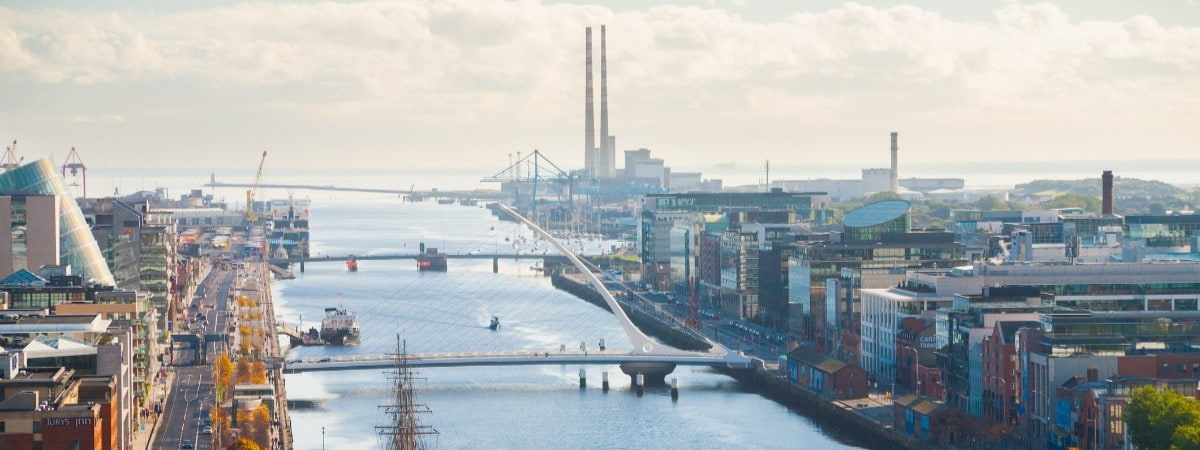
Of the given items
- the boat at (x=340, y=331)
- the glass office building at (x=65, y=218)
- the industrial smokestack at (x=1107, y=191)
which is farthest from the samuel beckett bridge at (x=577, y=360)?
the industrial smokestack at (x=1107, y=191)

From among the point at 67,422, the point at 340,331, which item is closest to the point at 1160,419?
the point at 67,422

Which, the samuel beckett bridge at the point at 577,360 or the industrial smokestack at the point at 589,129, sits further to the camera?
the industrial smokestack at the point at 589,129

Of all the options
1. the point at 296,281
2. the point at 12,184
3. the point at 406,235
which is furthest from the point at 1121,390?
the point at 406,235

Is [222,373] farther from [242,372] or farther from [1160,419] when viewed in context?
[1160,419]

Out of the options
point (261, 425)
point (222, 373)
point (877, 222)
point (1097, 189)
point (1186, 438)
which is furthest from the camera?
point (1097, 189)

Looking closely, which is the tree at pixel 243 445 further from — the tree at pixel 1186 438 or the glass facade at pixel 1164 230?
the glass facade at pixel 1164 230

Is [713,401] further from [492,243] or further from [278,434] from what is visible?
[492,243]
